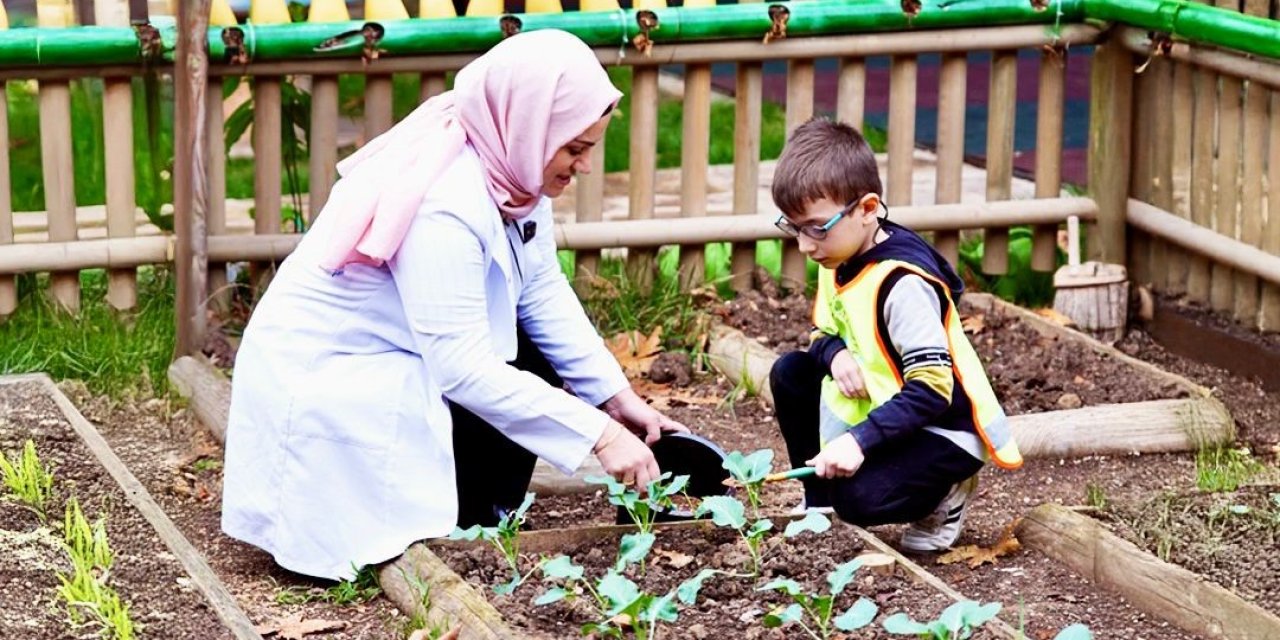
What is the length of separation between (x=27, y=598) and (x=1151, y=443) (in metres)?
2.92

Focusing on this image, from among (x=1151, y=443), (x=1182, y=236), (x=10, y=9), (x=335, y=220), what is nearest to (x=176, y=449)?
(x=335, y=220)

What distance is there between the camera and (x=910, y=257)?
160 inches

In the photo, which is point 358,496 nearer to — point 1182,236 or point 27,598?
point 27,598

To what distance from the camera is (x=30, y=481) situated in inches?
168

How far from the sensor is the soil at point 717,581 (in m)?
3.56

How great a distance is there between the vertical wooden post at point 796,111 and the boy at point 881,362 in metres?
2.04

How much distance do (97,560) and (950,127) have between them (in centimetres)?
347

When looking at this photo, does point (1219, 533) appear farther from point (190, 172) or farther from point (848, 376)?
point (190, 172)

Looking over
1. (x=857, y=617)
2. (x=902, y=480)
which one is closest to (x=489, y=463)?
(x=902, y=480)

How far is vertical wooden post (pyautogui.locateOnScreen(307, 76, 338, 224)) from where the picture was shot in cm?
589

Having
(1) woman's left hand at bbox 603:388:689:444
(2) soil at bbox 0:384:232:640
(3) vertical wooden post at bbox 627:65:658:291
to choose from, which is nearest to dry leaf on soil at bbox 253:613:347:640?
(2) soil at bbox 0:384:232:640

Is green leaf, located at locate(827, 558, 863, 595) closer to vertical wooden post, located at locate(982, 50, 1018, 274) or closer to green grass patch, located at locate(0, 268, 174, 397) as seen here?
green grass patch, located at locate(0, 268, 174, 397)

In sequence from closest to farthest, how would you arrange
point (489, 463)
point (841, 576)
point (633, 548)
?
point (841, 576)
point (633, 548)
point (489, 463)

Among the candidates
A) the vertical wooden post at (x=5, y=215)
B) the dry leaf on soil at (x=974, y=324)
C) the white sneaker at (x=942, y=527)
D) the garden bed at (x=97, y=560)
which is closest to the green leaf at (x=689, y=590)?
the garden bed at (x=97, y=560)
